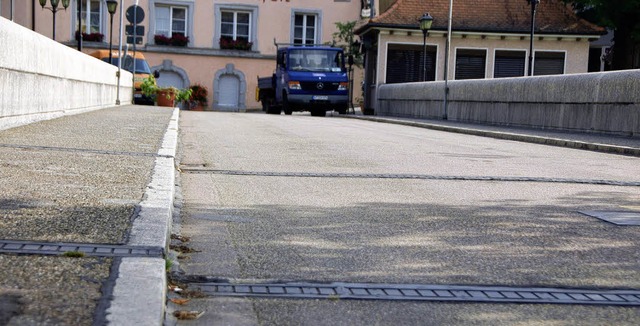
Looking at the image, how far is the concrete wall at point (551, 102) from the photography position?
16.7 metres

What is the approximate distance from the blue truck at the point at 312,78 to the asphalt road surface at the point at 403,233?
914 inches

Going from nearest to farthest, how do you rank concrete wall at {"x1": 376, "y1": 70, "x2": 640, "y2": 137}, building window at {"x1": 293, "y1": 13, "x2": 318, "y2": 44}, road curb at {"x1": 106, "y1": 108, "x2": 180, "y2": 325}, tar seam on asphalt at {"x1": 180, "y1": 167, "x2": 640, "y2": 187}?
1. road curb at {"x1": 106, "y1": 108, "x2": 180, "y2": 325}
2. tar seam on asphalt at {"x1": 180, "y1": 167, "x2": 640, "y2": 187}
3. concrete wall at {"x1": 376, "y1": 70, "x2": 640, "y2": 137}
4. building window at {"x1": 293, "y1": 13, "x2": 318, "y2": 44}

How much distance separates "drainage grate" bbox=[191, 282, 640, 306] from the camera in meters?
4.04

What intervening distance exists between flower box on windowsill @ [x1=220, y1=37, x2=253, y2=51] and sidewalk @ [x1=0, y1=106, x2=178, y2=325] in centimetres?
4000

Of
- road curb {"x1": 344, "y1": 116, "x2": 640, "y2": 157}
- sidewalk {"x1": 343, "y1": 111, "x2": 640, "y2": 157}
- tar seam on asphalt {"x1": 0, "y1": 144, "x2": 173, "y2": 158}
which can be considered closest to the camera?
tar seam on asphalt {"x1": 0, "y1": 144, "x2": 173, "y2": 158}

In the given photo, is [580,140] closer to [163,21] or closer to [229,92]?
[229,92]

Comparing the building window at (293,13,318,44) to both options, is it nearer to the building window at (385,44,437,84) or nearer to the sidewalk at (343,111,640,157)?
the building window at (385,44,437,84)

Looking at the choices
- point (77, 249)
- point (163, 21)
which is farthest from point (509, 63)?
point (77, 249)

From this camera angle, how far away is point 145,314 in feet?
A: 10.2

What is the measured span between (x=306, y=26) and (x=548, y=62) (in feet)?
46.0

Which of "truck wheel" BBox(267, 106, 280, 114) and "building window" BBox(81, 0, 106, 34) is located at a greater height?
→ "building window" BBox(81, 0, 106, 34)

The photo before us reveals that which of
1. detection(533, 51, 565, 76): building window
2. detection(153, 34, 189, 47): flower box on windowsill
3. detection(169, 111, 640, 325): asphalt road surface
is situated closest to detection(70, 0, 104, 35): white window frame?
detection(153, 34, 189, 47): flower box on windowsill

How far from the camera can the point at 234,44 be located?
49.1 meters

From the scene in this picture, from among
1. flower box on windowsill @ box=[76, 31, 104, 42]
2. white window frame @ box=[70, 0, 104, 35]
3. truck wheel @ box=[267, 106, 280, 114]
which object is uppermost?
white window frame @ box=[70, 0, 104, 35]
